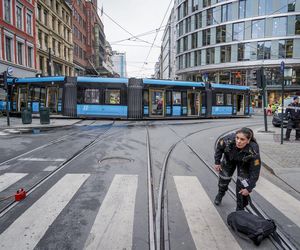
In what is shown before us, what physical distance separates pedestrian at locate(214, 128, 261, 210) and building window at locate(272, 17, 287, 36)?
161 feet

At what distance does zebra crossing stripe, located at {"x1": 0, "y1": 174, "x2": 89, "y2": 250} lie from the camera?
3.89m

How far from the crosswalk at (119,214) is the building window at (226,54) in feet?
157

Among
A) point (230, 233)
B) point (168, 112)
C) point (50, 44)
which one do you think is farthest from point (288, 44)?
point (230, 233)

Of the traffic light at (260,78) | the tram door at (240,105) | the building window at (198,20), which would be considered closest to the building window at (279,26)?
the building window at (198,20)

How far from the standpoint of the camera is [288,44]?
47531mm

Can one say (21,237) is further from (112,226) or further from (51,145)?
(51,145)

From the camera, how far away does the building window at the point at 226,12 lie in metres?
51.2

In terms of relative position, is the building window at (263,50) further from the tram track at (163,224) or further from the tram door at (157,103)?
the tram track at (163,224)

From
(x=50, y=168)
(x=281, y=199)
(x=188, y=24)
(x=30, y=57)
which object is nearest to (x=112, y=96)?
(x=50, y=168)

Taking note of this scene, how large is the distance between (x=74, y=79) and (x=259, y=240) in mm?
21133

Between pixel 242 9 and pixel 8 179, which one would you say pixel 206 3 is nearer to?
pixel 242 9

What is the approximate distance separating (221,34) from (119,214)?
5245 cm

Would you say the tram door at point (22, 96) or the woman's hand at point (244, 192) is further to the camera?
the tram door at point (22, 96)

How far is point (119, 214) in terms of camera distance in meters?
4.80
